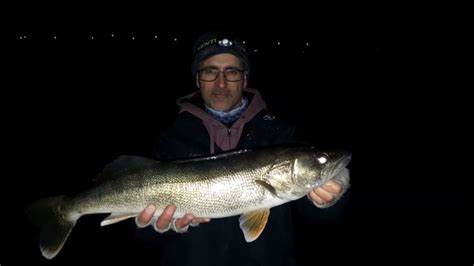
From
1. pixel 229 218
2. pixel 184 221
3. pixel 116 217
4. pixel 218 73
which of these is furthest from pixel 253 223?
pixel 218 73

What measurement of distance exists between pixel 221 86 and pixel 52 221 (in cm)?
181

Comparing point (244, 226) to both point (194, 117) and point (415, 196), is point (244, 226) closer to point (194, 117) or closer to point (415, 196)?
point (194, 117)

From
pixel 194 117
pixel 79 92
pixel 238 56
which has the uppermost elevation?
pixel 79 92

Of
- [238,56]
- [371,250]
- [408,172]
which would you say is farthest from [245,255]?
[408,172]

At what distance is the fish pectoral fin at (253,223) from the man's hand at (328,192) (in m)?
0.40

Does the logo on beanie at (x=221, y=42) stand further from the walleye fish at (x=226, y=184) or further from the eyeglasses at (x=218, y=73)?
the walleye fish at (x=226, y=184)

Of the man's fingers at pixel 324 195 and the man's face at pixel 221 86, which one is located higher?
the man's face at pixel 221 86

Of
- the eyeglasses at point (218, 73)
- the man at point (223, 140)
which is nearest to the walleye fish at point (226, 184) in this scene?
the man at point (223, 140)

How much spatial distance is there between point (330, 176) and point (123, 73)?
25.2 m

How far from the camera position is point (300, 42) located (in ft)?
197

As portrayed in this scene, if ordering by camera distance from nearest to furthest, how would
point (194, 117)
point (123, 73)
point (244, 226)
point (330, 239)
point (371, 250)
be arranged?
point (244, 226)
point (194, 117)
point (371, 250)
point (330, 239)
point (123, 73)

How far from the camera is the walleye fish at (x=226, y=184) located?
104 inches

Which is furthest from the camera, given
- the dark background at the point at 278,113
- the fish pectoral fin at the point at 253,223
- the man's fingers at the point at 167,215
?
the dark background at the point at 278,113

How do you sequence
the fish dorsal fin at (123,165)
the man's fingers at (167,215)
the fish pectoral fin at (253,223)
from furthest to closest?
the fish dorsal fin at (123,165) < the man's fingers at (167,215) < the fish pectoral fin at (253,223)
